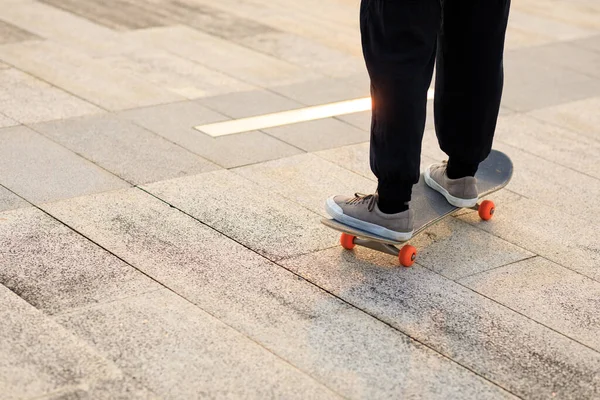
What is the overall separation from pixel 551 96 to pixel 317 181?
227cm

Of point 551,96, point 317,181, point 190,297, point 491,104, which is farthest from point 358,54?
point 190,297

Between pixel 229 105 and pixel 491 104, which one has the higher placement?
pixel 491 104

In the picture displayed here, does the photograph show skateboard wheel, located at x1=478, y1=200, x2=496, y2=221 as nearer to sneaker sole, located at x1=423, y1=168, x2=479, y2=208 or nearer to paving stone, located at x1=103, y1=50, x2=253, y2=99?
sneaker sole, located at x1=423, y1=168, x2=479, y2=208

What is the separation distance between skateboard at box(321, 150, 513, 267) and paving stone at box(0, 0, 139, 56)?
118 inches

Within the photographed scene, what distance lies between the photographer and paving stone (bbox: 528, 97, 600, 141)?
5.53m

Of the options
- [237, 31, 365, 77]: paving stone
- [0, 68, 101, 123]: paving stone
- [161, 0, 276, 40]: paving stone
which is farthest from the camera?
[161, 0, 276, 40]: paving stone

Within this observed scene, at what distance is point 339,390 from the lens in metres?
2.83

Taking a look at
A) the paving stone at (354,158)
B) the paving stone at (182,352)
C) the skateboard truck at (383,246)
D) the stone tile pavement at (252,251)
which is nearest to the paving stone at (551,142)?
the stone tile pavement at (252,251)

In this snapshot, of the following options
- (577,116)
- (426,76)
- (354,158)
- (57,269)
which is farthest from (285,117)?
(57,269)

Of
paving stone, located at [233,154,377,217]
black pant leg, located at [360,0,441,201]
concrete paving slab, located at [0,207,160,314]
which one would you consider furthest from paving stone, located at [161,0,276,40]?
black pant leg, located at [360,0,441,201]

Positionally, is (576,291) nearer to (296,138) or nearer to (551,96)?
(296,138)

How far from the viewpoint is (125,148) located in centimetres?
468

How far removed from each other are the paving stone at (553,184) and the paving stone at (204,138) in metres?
1.08

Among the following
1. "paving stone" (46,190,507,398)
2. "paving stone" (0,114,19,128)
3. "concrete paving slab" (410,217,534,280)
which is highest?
"paving stone" (46,190,507,398)
